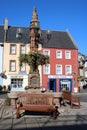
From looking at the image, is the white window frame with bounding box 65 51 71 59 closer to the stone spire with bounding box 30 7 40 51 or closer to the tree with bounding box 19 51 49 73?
the stone spire with bounding box 30 7 40 51

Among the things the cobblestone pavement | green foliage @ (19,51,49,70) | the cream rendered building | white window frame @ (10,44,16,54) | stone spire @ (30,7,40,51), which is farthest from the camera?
white window frame @ (10,44,16,54)

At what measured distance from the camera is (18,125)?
9703 mm

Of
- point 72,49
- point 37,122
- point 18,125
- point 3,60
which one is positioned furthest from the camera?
Result: point 72,49

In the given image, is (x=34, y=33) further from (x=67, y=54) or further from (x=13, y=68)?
→ (x=67, y=54)

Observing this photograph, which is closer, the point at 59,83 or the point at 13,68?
the point at 13,68

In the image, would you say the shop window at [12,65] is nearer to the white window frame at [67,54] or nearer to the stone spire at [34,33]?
the white window frame at [67,54]

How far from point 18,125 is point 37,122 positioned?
3.23 ft

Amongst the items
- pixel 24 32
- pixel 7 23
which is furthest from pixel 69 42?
pixel 7 23

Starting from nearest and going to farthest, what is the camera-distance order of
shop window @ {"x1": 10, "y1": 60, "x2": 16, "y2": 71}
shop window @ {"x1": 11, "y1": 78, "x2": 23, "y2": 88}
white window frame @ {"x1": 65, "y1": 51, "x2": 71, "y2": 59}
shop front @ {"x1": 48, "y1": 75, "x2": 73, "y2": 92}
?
shop window @ {"x1": 10, "y1": 60, "x2": 16, "y2": 71}, shop window @ {"x1": 11, "y1": 78, "x2": 23, "y2": 88}, shop front @ {"x1": 48, "y1": 75, "x2": 73, "y2": 92}, white window frame @ {"x1": 65, "y1": 51, "x2": 71, "y2": 59}

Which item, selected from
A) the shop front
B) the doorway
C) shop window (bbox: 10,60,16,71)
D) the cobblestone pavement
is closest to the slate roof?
shop window (bbox: 10,60,16,71)

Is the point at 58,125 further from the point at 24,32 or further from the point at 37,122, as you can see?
the point at 24,32

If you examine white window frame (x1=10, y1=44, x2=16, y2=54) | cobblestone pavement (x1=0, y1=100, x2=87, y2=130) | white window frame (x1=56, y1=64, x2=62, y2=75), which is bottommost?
cobblestone pavement (x1=0, y1=100, x2=87, y2=130)

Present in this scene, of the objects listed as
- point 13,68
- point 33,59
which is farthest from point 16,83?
point 33,59

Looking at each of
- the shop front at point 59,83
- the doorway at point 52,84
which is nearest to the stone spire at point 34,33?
the shop front at point 59,83
